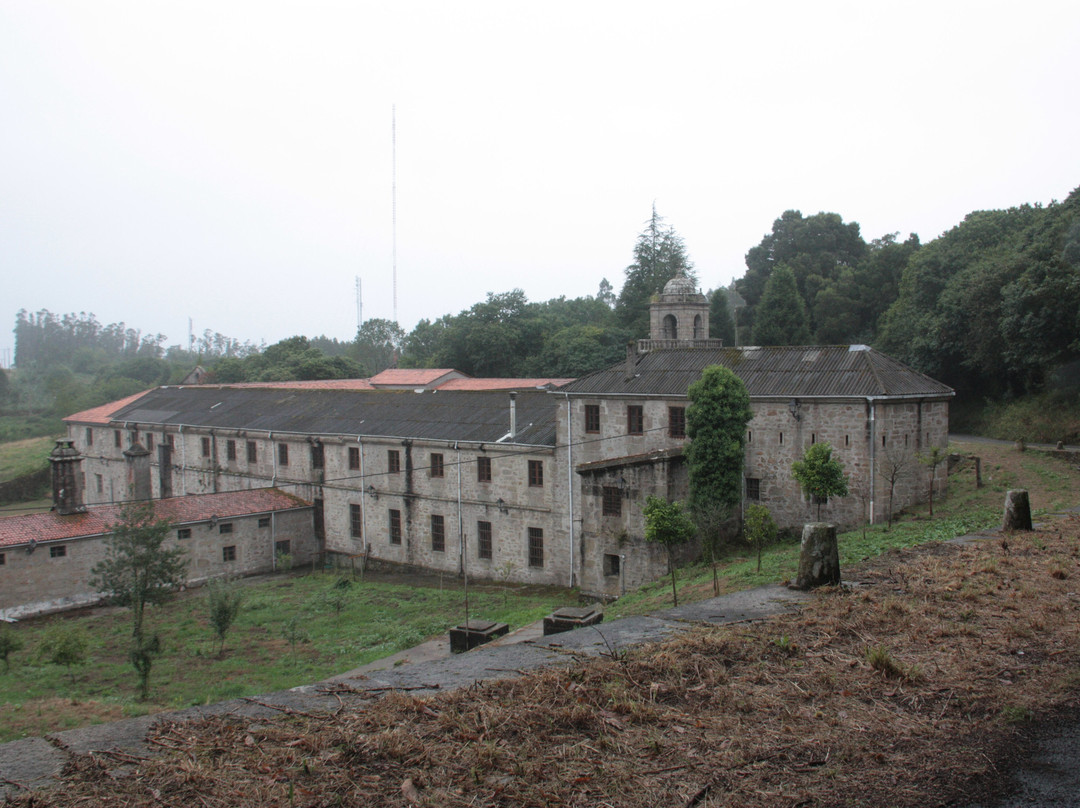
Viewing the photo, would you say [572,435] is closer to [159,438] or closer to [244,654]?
[244,654]

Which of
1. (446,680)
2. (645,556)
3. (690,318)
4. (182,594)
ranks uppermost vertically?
(690,318)

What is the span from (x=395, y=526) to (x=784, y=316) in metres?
31.5

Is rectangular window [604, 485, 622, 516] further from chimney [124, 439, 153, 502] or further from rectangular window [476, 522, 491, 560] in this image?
chimney [124, 439, 153, 502]

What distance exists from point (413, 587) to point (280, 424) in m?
12.9

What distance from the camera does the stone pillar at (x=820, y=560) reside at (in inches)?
411

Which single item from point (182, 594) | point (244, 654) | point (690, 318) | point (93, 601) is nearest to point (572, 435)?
point (690, 318)

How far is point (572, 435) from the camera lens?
25641 millimetres

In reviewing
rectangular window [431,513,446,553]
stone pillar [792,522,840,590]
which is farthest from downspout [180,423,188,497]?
stone pillar [792,522,840,590]

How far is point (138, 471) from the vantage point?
38281 mm

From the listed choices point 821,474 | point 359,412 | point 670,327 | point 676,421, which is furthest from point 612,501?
point 359,412

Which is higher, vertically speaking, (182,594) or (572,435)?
(572,435)

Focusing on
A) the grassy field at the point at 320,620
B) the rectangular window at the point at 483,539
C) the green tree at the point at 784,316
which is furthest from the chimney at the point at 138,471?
the green tree at the point at 784,316

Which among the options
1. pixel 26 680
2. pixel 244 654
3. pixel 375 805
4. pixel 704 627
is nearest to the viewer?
pixel 375 805

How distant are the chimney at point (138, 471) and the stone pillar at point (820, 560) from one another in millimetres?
33780
